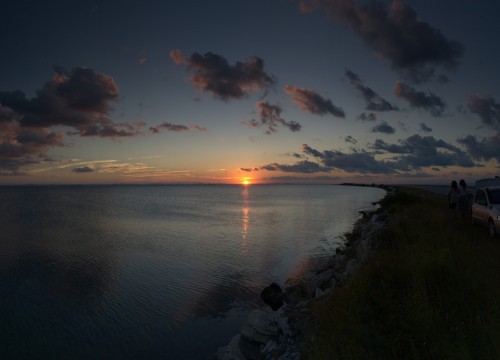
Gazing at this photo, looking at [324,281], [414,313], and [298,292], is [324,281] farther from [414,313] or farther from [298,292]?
[414,313]

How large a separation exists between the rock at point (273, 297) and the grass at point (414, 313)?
568cm

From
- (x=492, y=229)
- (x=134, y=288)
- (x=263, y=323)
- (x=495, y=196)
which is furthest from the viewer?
(x=134, y=288)

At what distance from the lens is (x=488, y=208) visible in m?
16.8

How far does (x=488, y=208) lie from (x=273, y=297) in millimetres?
12736

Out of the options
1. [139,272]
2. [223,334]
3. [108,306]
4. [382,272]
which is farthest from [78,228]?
[382,272]

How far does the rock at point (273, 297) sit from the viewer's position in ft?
46.0

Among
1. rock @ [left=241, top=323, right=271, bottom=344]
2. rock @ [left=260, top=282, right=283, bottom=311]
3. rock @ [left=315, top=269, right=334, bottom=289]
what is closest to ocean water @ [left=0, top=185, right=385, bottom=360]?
rock @ [left=260, top=282, right=283, bottom=311]

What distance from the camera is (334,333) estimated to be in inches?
257

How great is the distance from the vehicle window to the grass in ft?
32.1

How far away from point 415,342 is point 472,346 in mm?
911

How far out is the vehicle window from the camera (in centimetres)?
1672

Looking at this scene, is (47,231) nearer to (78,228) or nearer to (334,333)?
(78,228)

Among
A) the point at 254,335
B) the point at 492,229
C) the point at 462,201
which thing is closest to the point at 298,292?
the point at 254,335

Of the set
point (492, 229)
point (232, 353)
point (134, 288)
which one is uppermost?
point (492, 229)
